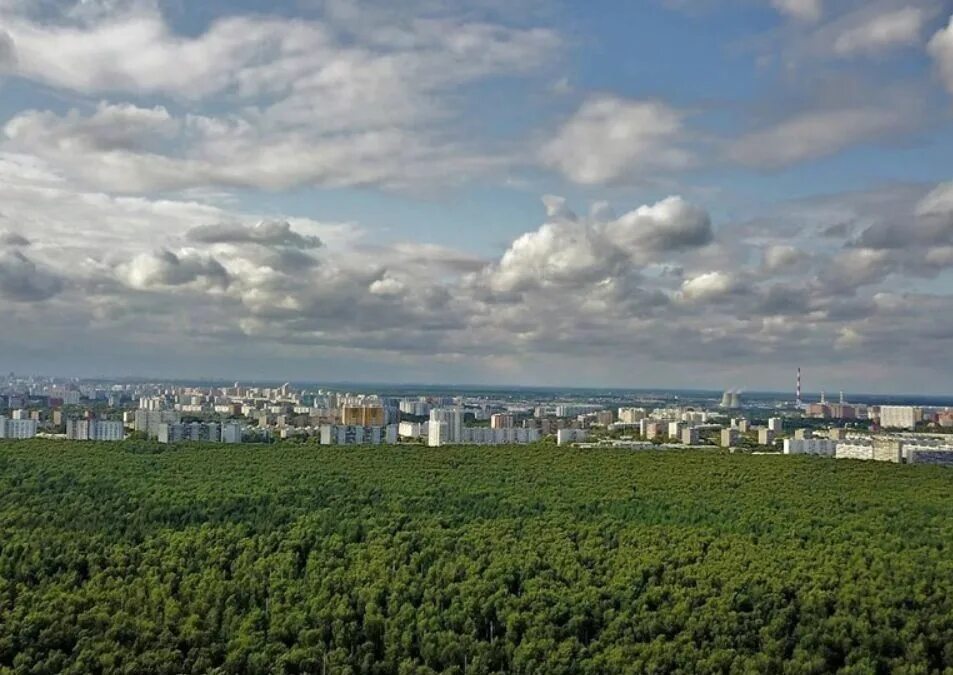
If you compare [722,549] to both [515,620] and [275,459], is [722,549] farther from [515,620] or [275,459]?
[275,459]

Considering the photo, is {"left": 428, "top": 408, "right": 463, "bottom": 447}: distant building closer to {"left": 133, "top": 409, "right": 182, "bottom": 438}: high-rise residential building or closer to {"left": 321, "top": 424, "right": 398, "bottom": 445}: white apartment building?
{"left": 321, "top": 424, "right": 398, "bottom": 445}: white apartment building

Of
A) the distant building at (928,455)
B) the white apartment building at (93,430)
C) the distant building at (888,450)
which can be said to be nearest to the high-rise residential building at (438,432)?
the white apartment building at (93,430)

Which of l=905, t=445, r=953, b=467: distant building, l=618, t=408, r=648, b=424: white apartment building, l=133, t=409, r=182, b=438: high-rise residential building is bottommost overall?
l=905, t=445, r=953, b=467: distant building

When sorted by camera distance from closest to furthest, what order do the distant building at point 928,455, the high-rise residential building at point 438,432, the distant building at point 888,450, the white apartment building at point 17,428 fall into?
1. the distant building at point 928,455
2. the distant building at point 888,450
3. the white apartment building at point 17,428
4. the high-rise residential building at point 438,432

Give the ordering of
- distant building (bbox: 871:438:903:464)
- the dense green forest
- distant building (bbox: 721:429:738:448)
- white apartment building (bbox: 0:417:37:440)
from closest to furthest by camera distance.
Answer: the dense green forest
distant building (bbox: 871:438:903:464)
white apartment building (bbox: 0:417:37:440)
distant building (bbox: 721:429:738:448)

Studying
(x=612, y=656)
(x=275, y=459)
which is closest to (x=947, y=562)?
(x=612, y=656)

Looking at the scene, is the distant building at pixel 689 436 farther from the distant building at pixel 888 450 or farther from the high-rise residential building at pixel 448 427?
the high-rise residential building at pixel 448 427

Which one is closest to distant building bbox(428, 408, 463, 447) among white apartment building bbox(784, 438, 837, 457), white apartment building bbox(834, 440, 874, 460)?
white apartment building bbox(784, 438, 837, 457)
